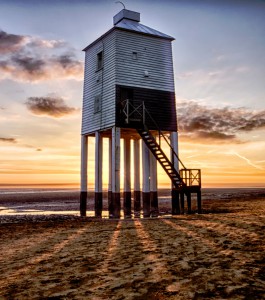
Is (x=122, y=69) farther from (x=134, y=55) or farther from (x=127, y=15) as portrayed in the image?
(x=127, y=15)

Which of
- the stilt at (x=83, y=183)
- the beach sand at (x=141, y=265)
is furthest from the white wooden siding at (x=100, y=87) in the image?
the beach sand at (x=141, y=265)

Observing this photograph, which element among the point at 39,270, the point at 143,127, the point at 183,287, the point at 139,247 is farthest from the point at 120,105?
the point at 183,287

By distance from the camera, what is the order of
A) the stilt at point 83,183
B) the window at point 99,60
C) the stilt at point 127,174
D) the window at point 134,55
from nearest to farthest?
1. the window at point 134,55
2. the window at point 99,60
3. the stilt at point 83,183
4. the stilt at point 127,174

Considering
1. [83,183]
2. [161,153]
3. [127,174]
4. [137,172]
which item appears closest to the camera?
[161,153]

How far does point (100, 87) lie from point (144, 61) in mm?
3211

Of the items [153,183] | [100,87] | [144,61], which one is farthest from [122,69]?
[153,183]

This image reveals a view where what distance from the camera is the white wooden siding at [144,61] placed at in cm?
1897

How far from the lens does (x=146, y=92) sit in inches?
767

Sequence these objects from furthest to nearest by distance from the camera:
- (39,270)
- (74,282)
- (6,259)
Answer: (6,259) → (39,270) → (74,282)

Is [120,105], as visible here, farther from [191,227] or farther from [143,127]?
[191,227]

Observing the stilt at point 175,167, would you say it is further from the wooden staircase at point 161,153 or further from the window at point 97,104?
the window at point 97,104

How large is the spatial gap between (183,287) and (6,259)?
4.84 meters

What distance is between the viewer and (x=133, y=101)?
62.3 feet

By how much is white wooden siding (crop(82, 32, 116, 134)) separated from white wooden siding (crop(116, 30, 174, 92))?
0.54 metres
